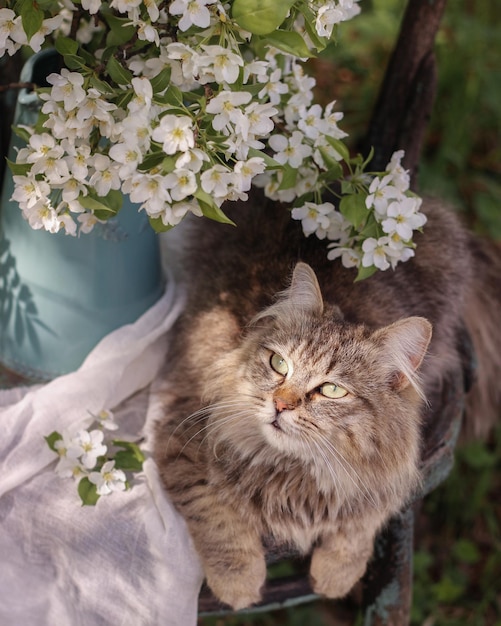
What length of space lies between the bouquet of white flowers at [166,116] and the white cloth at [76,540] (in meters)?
0.36

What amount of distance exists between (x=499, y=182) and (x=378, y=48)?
70 centimetres

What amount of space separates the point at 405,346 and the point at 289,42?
0.47 metres

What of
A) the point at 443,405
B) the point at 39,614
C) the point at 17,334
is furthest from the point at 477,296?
the point at 39,614

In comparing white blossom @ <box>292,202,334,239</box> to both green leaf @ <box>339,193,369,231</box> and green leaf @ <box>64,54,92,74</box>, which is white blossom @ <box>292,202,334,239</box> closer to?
green leaf @ <box>339,193,369,231</box>

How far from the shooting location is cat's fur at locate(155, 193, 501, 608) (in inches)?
45.4

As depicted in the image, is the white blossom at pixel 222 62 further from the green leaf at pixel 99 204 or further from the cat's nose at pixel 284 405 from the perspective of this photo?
the cat's nose at pixel 284 405

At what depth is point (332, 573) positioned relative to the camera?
1282 millimetres

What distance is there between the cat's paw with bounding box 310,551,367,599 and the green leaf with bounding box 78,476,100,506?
38 cm

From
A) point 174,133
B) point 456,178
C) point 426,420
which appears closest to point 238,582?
point 426,420

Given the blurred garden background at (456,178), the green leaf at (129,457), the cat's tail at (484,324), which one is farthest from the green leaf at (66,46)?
the blurred garden background at (456,178)

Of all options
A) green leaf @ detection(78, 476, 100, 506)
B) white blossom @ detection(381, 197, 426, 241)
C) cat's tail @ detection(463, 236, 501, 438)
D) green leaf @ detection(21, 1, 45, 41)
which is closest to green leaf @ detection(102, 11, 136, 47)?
green leaf @ detection(21, 1, 45, 41)

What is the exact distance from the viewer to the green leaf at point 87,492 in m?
1.20

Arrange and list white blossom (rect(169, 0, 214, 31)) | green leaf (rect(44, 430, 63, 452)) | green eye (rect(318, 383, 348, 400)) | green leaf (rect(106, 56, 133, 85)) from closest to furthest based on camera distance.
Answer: white blossom (rect(169, 0, 214, 31)), green leaf (rect(106, 56, 133, 85)), green eye (rect(318, 383, 348, 400)), green leaf (rect(44, 430, 63, 452))

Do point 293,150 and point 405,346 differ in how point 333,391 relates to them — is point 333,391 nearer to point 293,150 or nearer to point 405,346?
point 405,346
